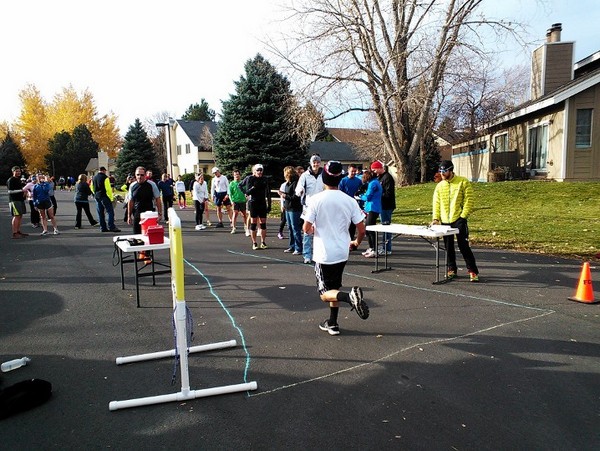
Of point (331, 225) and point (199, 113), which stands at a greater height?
point (199, 113)

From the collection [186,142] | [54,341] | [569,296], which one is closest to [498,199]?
[569,296]

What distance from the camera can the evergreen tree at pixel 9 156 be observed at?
67.1 m

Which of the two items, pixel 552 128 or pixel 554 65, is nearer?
pixel 552 128

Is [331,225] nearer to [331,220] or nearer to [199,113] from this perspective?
[331,220]

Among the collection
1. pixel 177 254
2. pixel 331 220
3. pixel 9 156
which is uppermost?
pixel 9 156

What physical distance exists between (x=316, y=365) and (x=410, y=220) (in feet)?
40.5

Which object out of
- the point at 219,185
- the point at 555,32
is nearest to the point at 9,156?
the point at 219,185

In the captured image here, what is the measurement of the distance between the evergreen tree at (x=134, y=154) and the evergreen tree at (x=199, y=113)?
110 feet

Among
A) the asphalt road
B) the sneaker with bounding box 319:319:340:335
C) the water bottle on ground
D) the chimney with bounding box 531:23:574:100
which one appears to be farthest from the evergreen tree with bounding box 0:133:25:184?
the sneaker with bounding box 319:319:340:335

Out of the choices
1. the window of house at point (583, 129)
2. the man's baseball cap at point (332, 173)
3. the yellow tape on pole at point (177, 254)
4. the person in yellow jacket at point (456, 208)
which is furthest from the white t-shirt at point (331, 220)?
the window of house at point (583, 129)

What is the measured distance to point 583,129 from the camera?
63.4ft

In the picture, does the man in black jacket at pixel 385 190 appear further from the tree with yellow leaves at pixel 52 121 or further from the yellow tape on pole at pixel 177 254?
the tree with yellow leaves at pixel 52 121

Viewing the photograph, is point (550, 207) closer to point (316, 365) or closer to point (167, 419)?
point (316, 365)

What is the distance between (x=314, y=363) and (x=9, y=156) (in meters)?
77.5
